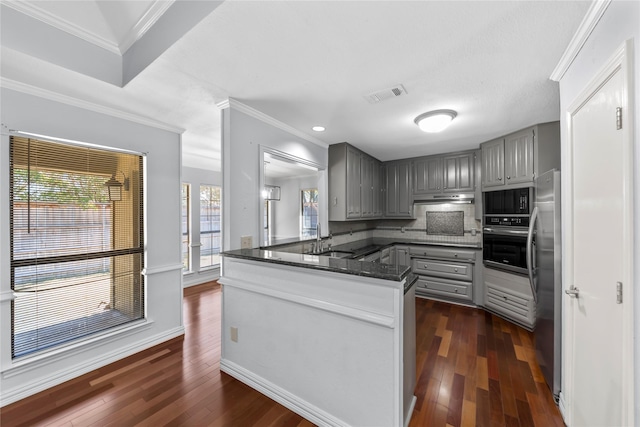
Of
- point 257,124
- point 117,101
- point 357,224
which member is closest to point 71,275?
point 117,101

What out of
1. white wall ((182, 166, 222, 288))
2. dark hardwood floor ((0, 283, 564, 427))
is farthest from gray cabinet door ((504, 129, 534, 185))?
white wall ((182, 166, 222, 288))

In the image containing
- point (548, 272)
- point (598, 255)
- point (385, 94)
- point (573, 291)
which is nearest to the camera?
point (598, 255)

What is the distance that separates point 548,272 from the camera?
193 cm

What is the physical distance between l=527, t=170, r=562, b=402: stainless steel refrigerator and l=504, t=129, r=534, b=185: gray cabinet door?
3.39 ft

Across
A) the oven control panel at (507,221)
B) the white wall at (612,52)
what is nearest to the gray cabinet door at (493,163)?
the oven control panel at (507,221)

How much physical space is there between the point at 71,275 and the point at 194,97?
194cm

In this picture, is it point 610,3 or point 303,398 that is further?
point 303,398

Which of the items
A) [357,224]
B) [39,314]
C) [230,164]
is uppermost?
[230,164]

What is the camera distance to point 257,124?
8.48ft

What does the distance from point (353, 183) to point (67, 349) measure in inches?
141

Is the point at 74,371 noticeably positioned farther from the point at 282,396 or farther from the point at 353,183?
the point at 353,183

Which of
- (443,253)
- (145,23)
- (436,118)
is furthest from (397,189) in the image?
(145,23)

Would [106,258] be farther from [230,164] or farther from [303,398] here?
[303,398]

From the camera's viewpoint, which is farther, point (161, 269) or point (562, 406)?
point (161, 269)
